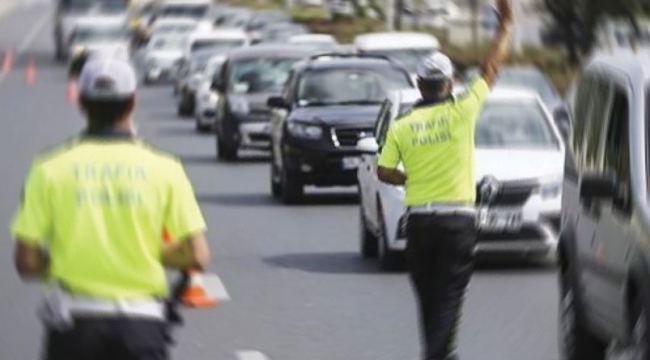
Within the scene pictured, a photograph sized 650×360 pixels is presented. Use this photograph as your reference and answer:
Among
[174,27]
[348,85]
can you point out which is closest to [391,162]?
[348,85]

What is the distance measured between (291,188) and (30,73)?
2115 inches

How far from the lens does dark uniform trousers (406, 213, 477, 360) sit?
12172mm

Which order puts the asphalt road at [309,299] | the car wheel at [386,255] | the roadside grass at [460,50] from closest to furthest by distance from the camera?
the asphalt road at [309,299] → the car wheel at [386,255] → the roadside grass at [460,50]

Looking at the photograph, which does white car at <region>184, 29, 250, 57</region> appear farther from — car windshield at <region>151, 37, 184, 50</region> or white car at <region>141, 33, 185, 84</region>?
car windshield at <region>151, 37, 184, 50</region>

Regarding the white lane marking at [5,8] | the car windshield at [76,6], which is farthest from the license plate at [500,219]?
the white lane marking at [5,8]

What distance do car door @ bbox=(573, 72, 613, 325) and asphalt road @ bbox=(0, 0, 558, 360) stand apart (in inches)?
66.2

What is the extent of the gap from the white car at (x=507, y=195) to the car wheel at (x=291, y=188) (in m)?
6.32

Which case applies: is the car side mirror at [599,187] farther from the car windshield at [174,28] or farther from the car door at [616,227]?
the car windshield at [174,28]

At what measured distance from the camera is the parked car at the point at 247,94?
34.2m

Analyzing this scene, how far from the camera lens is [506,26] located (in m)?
12.6

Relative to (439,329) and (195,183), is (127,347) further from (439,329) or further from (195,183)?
(195,183)

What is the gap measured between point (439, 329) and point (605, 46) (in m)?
35.5

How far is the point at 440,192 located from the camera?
12.3m

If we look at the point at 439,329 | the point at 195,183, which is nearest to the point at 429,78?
the point at 439,329
